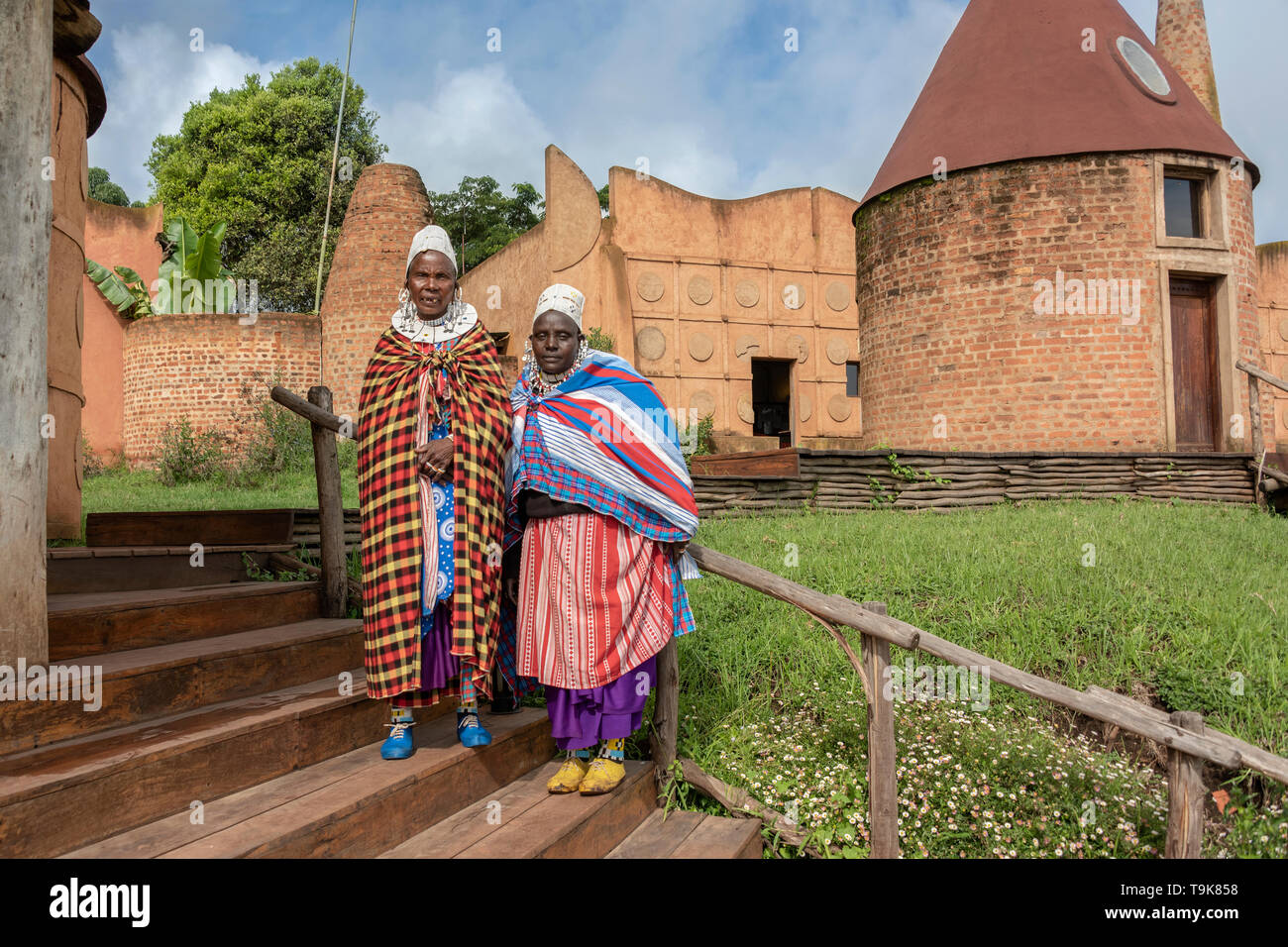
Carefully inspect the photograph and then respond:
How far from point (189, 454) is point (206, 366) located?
6.24 ft

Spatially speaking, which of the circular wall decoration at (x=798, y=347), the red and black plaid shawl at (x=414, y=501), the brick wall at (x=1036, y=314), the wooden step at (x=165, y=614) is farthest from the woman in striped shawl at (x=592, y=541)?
the circular wall decoration at (x=798, y=347)

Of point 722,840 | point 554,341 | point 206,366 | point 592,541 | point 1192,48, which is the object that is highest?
point 1192,48

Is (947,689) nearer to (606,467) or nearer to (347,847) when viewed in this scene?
(606,467)

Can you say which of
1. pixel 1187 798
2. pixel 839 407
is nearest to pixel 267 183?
pixel 839 407

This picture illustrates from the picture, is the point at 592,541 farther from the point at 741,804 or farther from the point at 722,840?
the point at 741,804

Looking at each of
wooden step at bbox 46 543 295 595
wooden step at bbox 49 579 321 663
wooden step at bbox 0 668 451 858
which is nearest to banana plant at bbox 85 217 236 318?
wooden step at bbox 46 543 295 595

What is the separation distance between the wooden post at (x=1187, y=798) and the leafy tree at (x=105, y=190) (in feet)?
135

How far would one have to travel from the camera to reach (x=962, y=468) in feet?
33.9

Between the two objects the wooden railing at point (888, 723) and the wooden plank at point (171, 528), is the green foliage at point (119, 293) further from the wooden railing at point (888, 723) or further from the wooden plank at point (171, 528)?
the wooden railing at point (888, 723)

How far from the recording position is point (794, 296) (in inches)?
689

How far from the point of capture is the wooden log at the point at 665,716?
3.52 metres

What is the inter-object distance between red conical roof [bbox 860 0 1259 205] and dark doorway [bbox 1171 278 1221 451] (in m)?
1.82

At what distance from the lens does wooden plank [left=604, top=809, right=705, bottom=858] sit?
3015 millimetres

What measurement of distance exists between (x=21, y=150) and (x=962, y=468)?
9546mm
